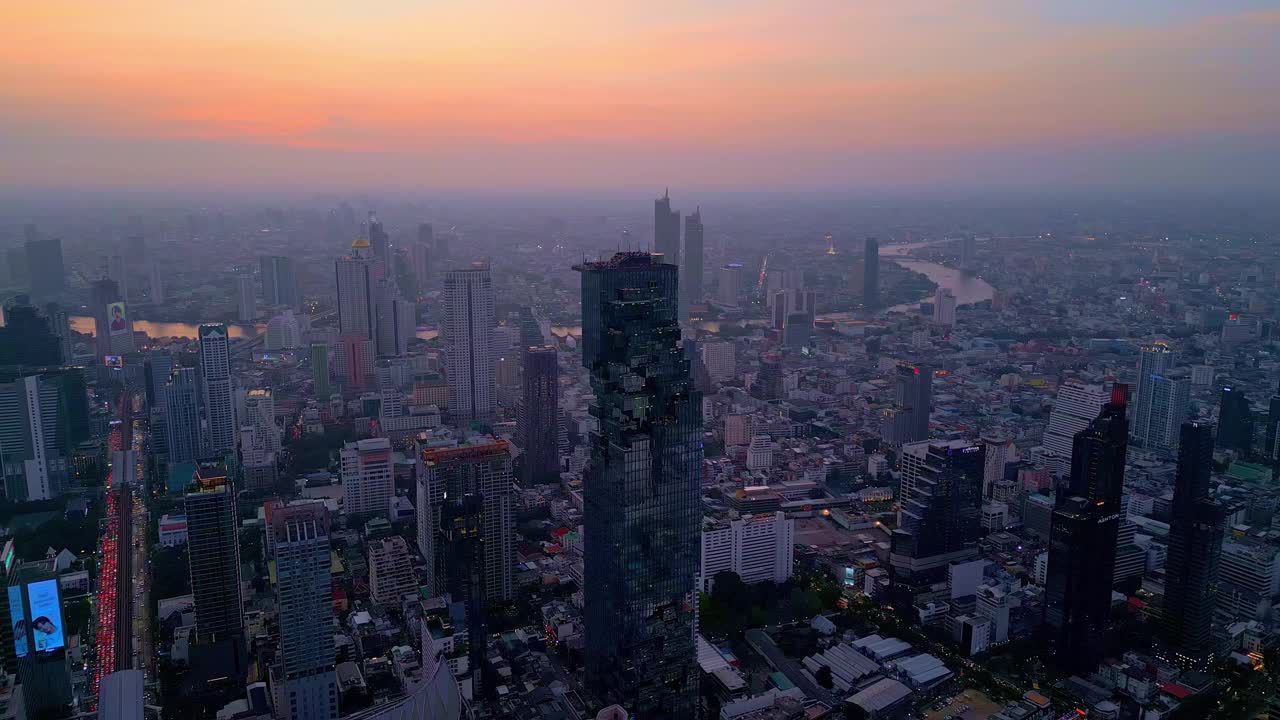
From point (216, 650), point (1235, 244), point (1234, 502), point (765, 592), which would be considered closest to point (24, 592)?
point (216, 650)

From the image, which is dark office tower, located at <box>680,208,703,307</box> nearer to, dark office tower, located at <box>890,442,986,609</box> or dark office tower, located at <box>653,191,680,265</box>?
dark office tower, located at <box>653,191,680,265</box>

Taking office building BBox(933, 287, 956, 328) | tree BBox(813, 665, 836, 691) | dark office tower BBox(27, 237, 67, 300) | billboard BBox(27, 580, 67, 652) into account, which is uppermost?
dark office tower BBox(27, 237, 67, 300)

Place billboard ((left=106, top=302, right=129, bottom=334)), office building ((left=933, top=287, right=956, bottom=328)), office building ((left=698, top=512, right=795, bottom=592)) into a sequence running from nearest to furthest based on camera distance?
1. office building ((left=698, top=512, right=795, bottom=592))
2. billboard ((left=106, top=302, right=129, bottom=334))
3. office building ((left=933, top=287, right=956, bottom=328))

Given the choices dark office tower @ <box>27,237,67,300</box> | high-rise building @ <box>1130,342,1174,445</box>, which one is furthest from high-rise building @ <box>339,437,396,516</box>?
high-rise building @ <box>1130,342,1174,445</box>

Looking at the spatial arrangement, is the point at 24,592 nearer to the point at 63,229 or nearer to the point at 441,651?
the point at 441,651

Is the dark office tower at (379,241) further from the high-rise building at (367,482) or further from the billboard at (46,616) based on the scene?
the billboard at (46,616)

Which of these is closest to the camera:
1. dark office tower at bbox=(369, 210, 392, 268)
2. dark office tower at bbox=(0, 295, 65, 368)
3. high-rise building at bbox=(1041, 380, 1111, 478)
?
high-rise building at bbox=(1041, 380, 1111, 478)

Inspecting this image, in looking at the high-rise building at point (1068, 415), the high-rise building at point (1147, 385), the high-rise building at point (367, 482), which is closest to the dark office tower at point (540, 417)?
the high-rise building at point (367, 482)
